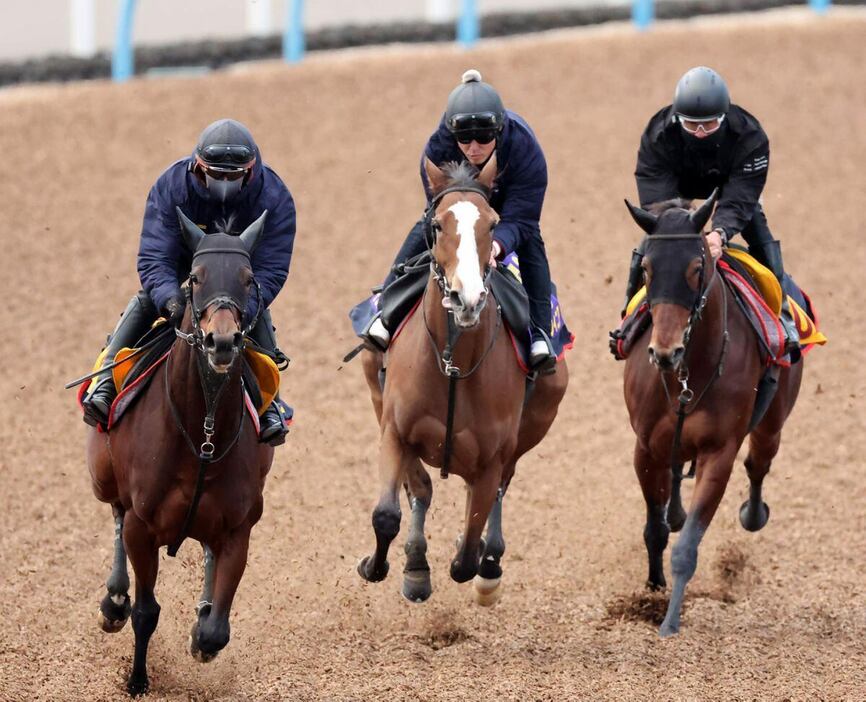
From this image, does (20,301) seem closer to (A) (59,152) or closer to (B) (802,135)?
(A) (59,152)

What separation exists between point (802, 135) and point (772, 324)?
37.1ft

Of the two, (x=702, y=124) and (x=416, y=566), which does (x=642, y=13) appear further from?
(x=416, y=566)

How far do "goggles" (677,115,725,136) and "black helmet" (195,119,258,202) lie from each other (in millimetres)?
3064

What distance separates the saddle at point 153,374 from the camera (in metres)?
8.30

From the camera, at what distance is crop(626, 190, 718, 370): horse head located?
862 centimetres

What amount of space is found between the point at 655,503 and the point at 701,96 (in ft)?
9.05

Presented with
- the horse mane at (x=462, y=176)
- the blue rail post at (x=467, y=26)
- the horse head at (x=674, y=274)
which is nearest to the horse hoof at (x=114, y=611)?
the horse mane at (x=462, y=176)

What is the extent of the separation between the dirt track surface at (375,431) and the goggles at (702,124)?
3224mm

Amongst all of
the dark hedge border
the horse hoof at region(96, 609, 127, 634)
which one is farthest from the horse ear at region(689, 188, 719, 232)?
the dark hedge border

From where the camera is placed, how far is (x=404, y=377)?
872 cm

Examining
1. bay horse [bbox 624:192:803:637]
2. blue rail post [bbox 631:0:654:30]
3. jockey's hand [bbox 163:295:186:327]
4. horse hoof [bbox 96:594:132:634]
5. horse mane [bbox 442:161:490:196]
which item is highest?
blue rail post [bbox 631:0:654:30]

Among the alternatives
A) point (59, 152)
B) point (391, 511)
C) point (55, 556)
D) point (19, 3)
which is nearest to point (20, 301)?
point (59, 152)

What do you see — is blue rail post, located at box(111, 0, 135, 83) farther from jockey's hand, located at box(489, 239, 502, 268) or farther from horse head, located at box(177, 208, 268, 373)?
horse head, located at box(177, 208, 268, 373)

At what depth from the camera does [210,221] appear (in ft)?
27.9
